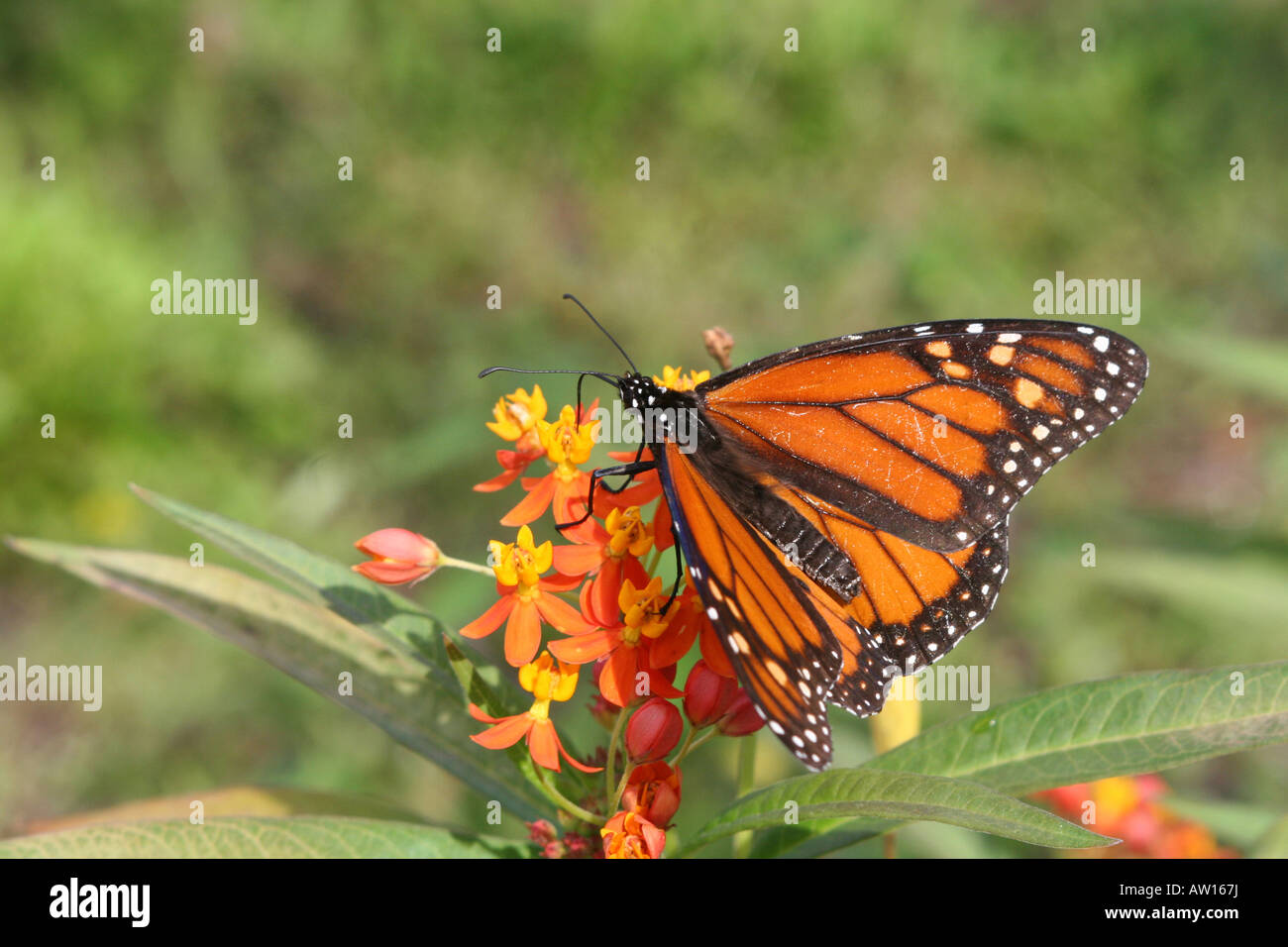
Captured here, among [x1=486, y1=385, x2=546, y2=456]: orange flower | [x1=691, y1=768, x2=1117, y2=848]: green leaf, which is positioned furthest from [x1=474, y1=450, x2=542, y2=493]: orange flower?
[x1=691, y1=768, x2=1117, y2=848]: green leaf

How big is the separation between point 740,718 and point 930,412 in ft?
1.93

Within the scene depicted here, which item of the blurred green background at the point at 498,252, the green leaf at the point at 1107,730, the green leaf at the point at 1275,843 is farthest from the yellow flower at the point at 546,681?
the blurred green background at the point at 498,252

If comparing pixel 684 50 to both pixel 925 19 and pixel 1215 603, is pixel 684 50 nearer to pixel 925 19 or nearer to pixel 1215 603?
pixel 925 19

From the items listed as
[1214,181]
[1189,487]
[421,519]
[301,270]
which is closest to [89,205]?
[301,270]

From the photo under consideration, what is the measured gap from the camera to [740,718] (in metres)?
1.32

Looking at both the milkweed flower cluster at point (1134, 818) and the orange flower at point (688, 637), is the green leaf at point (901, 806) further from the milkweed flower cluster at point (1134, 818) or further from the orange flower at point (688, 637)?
the milkweed flower cluster at point (1134, 818)

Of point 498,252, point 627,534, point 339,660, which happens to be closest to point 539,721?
point 627,534

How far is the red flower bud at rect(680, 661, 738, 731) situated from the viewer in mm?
1290

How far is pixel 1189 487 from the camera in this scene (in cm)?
418

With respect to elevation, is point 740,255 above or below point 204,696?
above

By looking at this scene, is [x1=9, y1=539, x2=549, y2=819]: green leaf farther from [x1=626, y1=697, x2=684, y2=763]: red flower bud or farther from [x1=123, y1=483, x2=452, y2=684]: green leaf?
[x1=626, y1=697, x2=684, y2=763]: red flower bud

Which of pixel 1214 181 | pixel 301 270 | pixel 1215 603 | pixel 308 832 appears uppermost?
pixel 1214 181

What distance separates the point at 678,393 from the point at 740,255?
294 centimetres

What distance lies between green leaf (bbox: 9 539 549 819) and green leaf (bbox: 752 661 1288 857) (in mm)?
415
